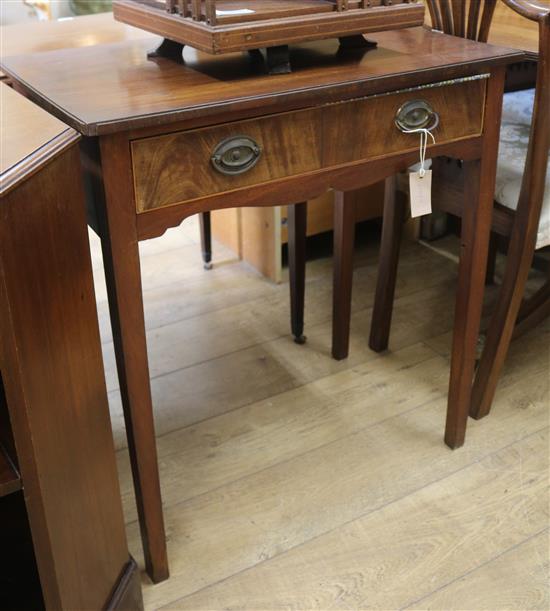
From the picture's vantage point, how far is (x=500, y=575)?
1.22 meters

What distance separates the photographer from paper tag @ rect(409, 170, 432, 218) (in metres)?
1.21

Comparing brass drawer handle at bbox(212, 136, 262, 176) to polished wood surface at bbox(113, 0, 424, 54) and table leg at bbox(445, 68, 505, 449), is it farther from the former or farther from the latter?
table leg at bbox(445, 68, 505, 449)

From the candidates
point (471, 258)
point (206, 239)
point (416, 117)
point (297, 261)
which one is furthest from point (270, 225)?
point (416, 117)

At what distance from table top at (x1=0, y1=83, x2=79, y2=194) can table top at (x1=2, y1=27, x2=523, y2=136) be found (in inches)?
1.0

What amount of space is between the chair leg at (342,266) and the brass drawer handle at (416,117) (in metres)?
0.43

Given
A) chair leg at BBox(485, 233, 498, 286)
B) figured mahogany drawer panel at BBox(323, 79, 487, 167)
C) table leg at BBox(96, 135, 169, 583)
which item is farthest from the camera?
chair leg at BBox(485, 233, 498, 286)

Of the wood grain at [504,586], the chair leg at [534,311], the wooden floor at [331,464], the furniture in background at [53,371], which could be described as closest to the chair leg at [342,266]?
the wooden floor at [331,464]

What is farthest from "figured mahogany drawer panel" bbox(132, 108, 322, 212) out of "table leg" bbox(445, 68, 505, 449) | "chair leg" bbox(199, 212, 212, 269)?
"chair leg" bbox(199, 212, 212, 269)

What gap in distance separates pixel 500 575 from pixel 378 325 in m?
0.67

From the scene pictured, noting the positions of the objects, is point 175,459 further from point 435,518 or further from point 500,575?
point 500,575

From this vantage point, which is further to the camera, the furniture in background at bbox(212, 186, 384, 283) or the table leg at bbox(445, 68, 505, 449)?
Result: the furniture in background at bbox(212, 186, 384, 283)

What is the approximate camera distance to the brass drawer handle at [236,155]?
0.97 metres

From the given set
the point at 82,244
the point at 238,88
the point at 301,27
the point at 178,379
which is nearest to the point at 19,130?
the point at 82,244

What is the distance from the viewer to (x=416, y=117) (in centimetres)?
112
